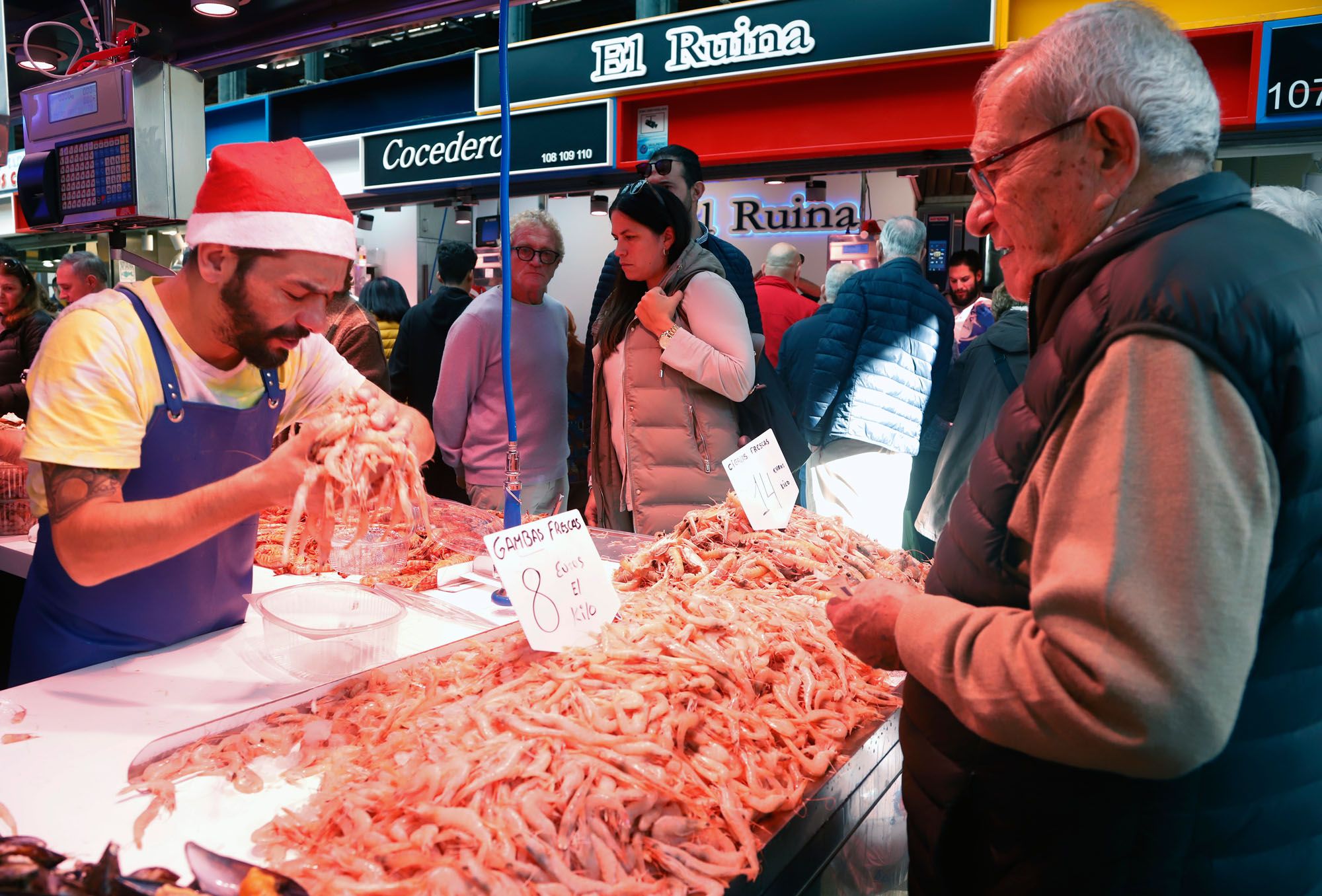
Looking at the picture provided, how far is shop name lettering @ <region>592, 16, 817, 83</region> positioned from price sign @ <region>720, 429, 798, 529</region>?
2539mm

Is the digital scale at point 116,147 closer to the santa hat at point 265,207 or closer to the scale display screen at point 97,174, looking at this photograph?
the scale display screen at point 97,174

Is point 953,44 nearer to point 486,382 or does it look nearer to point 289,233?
point 486,382

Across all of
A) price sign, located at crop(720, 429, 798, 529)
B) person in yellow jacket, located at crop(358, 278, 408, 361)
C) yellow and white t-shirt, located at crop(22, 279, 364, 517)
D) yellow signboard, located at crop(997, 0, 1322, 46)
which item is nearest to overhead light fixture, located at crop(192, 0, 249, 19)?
yellow and white t-shirt, located at crop(22, 279, 364, 517)

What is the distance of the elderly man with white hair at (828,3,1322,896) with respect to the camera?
2.92 ft

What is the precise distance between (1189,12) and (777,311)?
255 centimetres

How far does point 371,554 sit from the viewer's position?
6.98 feet

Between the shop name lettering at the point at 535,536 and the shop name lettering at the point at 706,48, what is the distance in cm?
326

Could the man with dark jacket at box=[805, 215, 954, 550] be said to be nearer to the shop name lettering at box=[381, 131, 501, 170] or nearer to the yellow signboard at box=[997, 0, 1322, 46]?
the yellow signboard at box=[997, 0, 1322, 46]

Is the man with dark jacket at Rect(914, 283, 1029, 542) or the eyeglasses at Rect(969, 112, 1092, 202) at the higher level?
the eyeglasses at Rect(969, 112, 1092, 202)

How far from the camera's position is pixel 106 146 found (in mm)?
2980

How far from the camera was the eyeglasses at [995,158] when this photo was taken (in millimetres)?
1115

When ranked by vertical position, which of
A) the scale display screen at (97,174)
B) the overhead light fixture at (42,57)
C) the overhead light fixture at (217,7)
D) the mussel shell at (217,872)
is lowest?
the mussel shell at (217,872)

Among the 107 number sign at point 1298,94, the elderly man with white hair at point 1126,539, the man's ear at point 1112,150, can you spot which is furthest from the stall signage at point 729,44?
the man's ear at point 1112,150

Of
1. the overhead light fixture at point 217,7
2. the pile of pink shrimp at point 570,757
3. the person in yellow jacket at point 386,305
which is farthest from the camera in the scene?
the person in yellow jacket at point 386,305
